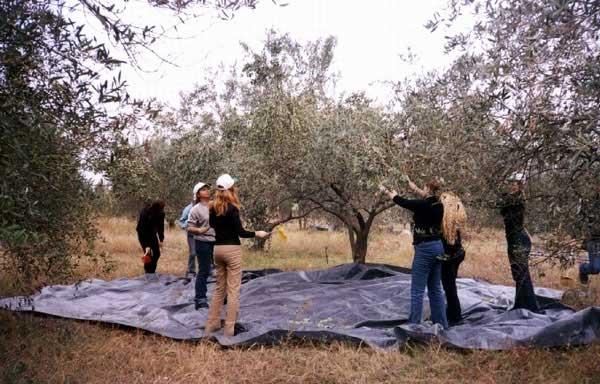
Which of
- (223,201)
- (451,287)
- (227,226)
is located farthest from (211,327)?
(451,287)

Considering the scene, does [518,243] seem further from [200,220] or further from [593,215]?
[200,220]

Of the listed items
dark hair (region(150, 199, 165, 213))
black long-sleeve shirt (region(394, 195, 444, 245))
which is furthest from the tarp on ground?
dark hair (region(150, 199, 165, 213))

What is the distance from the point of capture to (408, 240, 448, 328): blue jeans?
602cm

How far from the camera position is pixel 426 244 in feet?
19.7

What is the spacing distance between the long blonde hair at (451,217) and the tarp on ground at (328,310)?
106 centimetres

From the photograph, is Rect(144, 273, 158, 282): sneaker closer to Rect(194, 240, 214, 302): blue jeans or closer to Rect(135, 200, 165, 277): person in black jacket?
Rect(135, 200, 165, 277): person in black jacket

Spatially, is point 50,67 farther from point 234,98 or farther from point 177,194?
point 234,98

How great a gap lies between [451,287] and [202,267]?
3.31 m

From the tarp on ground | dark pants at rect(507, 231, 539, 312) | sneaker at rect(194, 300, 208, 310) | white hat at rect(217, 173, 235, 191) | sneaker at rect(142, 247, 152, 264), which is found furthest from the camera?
sneaker at rect(142, 247, 152, 264)

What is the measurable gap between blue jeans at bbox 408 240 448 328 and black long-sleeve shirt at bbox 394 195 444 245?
0.27 ft

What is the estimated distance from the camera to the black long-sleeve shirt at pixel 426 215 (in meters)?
5.95

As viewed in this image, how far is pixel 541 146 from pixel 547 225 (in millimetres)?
647

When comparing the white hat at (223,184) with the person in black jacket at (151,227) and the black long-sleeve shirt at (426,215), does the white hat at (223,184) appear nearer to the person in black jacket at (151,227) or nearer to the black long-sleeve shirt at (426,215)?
the black long-sleeve shirt at (426,215)

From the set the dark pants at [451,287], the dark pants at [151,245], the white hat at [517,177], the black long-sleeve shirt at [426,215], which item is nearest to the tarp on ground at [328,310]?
the dark pants at [451,287]
